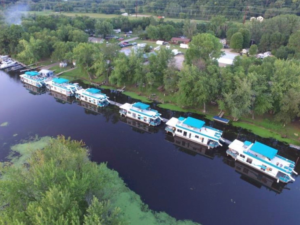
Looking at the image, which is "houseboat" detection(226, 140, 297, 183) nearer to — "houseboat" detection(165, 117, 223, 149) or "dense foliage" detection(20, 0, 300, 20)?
"houseboat" detection(165, 117, 223, 149)

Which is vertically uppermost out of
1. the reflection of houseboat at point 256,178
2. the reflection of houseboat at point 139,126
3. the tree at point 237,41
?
the tree at point 237,41

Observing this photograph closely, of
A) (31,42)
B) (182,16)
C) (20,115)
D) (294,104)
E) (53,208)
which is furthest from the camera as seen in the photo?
(182,16)

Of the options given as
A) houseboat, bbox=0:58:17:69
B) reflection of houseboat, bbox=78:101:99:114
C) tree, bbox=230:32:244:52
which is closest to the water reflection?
reflection of houseboat, bbox=78:101:99:114

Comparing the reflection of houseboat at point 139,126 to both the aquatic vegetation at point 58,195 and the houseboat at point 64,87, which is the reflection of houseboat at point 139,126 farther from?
the aquatic vegetation at point 58,195

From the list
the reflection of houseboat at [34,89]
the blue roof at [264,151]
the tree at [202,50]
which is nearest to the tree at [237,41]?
the tree at [202,50]

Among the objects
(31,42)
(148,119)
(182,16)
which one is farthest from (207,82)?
(182,16)

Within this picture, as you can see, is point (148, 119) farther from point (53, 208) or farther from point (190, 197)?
point (53, 208)

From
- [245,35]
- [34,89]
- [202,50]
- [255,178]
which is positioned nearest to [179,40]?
[245,35]
